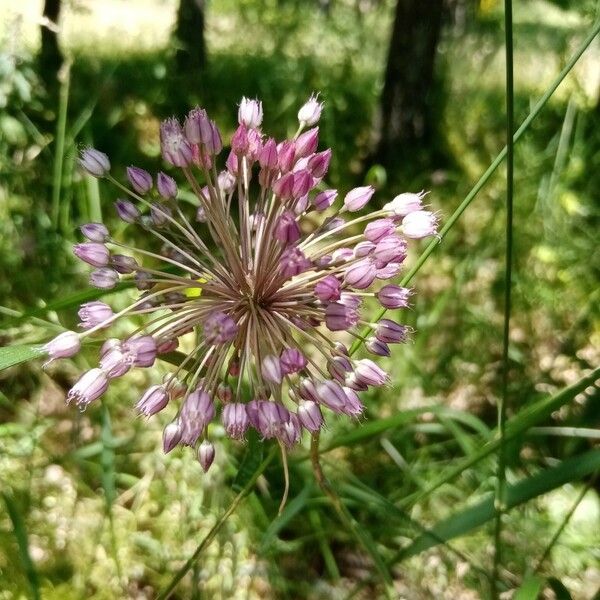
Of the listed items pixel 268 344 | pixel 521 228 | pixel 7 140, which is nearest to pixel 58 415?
pixel 7 140

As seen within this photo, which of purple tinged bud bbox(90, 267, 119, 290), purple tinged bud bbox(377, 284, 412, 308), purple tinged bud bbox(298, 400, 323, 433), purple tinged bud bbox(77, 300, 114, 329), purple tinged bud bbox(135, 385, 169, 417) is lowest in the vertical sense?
purple tinged bud bbox(298, 400, 323, 433)

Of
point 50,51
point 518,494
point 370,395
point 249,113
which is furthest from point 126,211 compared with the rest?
point 50,51

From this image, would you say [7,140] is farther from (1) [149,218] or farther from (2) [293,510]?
(2) [293,510]

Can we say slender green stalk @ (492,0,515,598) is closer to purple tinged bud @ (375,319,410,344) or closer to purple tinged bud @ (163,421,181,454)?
purple tinged bud @ (375,319,410,344)

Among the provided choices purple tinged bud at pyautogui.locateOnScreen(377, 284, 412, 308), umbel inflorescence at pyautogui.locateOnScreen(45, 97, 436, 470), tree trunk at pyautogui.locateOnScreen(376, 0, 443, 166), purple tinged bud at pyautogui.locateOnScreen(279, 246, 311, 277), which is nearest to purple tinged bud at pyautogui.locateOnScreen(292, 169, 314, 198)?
umbel inflorescence at pyautogui.locateOnScreen(45, 97, 436, 470)

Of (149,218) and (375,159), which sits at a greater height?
(149,218)

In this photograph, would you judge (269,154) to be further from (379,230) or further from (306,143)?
(379,230)
